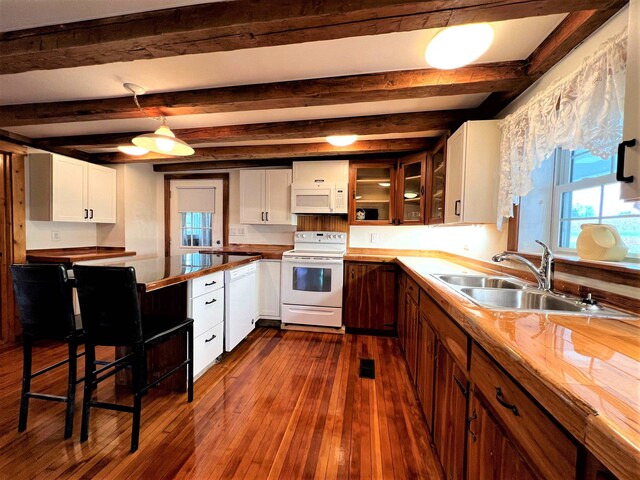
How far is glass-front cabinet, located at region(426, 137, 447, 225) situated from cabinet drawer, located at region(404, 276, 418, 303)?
656 millimetres

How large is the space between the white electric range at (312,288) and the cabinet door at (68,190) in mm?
2504

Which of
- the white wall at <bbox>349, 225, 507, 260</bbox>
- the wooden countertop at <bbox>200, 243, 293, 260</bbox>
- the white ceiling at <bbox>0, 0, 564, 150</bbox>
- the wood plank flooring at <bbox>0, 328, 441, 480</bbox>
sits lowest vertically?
the wood plank flooring at <bbox>0, 328, 441, 480</bbox>

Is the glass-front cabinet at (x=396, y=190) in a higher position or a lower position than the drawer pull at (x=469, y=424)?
higher

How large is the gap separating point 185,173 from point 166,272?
2.79 meters

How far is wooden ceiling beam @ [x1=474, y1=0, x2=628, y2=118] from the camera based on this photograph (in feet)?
3.70

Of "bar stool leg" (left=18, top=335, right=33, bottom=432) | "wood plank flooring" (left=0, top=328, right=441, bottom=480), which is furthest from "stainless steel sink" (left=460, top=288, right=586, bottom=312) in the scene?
"bar stool leg" (left=18, top=335, right=33, bottom=432)

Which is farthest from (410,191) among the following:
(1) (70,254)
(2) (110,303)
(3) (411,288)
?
(1) (70,254)

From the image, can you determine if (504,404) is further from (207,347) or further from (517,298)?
(207,347)

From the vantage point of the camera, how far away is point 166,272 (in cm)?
181

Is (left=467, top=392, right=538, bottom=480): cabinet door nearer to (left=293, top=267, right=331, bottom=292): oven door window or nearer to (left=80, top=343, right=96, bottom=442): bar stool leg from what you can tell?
(left=80, top=343, right=96, bottom=442): bar stool leg

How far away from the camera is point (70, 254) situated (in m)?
3.22

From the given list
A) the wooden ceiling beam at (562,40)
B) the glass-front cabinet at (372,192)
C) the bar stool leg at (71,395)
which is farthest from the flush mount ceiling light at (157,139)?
the wooden ceiling beam at (562,40)

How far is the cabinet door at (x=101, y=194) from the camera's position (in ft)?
10.8

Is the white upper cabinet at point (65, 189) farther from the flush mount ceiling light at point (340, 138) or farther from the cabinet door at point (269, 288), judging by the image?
the flush mount ceiling light at point (340, 138)
